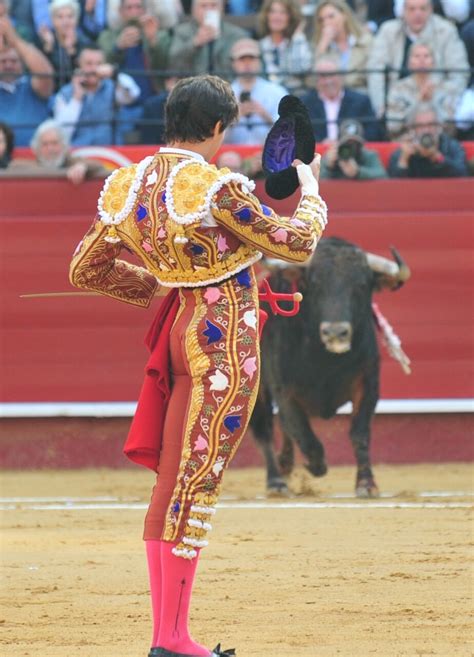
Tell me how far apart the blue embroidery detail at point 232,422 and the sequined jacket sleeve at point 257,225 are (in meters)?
0.34

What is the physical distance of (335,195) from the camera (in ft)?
28.3

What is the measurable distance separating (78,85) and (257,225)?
5611 mm

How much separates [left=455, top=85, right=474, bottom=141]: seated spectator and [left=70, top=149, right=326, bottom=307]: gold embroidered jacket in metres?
5.35

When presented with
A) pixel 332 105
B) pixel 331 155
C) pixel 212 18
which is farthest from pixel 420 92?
pixel 212 18

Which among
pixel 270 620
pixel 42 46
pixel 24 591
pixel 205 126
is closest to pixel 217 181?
pixel 205 126

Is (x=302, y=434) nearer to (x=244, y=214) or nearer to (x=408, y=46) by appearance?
(x=408, y=46)

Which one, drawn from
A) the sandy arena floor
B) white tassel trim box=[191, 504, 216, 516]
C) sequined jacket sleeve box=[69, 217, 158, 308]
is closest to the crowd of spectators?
the sandy arena floor

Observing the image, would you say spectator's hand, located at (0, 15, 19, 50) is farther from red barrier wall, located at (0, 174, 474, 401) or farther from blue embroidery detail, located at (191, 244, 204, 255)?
blue embroidery detail, located at (191, 244, 204, 255)

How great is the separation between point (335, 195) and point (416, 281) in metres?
0.65

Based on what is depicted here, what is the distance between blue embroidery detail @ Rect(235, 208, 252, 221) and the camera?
121 inches

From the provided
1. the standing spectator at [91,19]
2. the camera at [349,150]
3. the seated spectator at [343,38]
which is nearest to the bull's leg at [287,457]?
the camera at [349,150]

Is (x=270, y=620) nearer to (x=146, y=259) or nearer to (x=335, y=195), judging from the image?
(x=146, y=259)

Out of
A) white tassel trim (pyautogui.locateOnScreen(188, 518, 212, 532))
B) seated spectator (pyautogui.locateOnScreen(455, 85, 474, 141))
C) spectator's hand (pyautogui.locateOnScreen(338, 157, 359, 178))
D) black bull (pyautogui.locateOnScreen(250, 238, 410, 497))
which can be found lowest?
black bull (pyautogui.locateOnScreen(250, 238, 410, 497))

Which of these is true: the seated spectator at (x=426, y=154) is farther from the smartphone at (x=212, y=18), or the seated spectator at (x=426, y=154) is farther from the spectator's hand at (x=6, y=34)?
the spectator's hand at (x=6, y=34)
